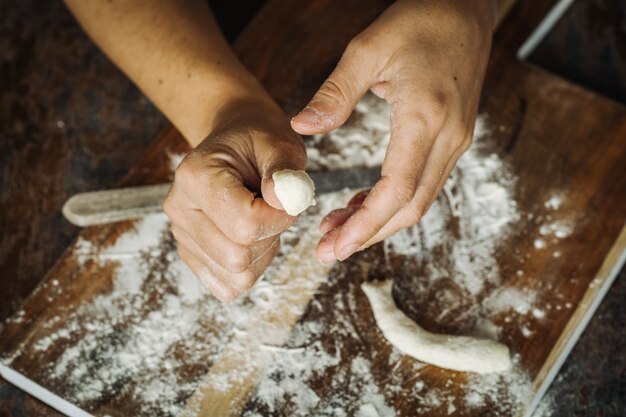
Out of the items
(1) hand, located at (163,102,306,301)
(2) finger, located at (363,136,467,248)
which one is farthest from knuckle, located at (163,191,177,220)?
(2) finger, located at (363,136,467,248)

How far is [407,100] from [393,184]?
14cm

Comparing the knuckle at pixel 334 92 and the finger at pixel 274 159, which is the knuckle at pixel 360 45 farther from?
the finger at pixel 274 159

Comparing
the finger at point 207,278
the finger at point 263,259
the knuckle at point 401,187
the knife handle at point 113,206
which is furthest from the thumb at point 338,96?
the knife handle at point 113,206

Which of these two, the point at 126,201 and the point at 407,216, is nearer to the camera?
the point at 407,216

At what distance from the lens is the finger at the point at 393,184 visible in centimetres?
93

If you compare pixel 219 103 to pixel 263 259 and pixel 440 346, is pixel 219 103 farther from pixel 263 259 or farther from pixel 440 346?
pixel 440 346

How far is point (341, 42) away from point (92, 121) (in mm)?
657

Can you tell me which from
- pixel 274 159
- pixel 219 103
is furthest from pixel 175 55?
pixel 274 159

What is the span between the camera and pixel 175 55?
126cm

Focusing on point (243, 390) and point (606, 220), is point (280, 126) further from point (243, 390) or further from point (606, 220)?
point (606, 220)

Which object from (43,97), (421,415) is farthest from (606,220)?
(43,97)

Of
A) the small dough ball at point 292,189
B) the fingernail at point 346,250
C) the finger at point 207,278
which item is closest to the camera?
the small dough ball at point 292,189

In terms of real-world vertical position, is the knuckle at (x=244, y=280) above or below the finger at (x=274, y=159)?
below

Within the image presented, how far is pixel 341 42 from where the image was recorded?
148cm
